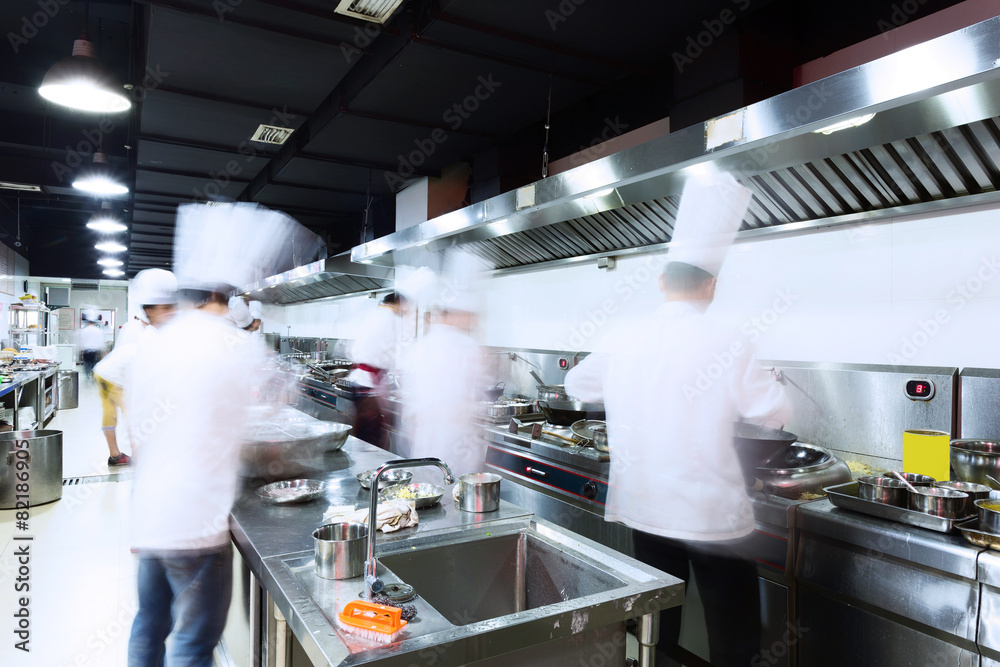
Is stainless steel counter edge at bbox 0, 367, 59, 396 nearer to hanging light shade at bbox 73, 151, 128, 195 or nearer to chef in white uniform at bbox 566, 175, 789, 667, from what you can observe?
hanging light shade at bbox 73, 151, 128, 195

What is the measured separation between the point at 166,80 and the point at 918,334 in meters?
4.29

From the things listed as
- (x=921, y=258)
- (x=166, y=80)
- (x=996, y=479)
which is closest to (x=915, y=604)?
(x=996, y=479)

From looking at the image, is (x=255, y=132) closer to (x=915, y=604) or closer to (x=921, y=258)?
(x=921, y=258)

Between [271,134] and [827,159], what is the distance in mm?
4127

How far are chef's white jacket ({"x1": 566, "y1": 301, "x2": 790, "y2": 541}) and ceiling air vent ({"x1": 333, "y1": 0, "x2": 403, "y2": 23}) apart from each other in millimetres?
1995

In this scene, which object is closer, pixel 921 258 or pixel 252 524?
pixel 252 524

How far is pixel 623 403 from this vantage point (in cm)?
220

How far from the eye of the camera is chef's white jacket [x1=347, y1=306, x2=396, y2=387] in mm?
5129

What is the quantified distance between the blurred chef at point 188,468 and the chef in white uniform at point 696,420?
1.35 metres

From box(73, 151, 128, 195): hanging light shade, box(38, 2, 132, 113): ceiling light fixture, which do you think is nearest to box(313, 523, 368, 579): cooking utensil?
box(38, 2, 132, 113): ceiling light fixture

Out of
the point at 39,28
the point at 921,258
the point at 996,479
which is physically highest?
the point at 39,28

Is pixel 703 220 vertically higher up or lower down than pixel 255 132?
lower down

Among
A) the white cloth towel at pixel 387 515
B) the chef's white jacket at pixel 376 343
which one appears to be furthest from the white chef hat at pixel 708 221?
the chef's white jacket at pixel 376 343

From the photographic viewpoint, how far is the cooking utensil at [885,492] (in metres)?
1.88
